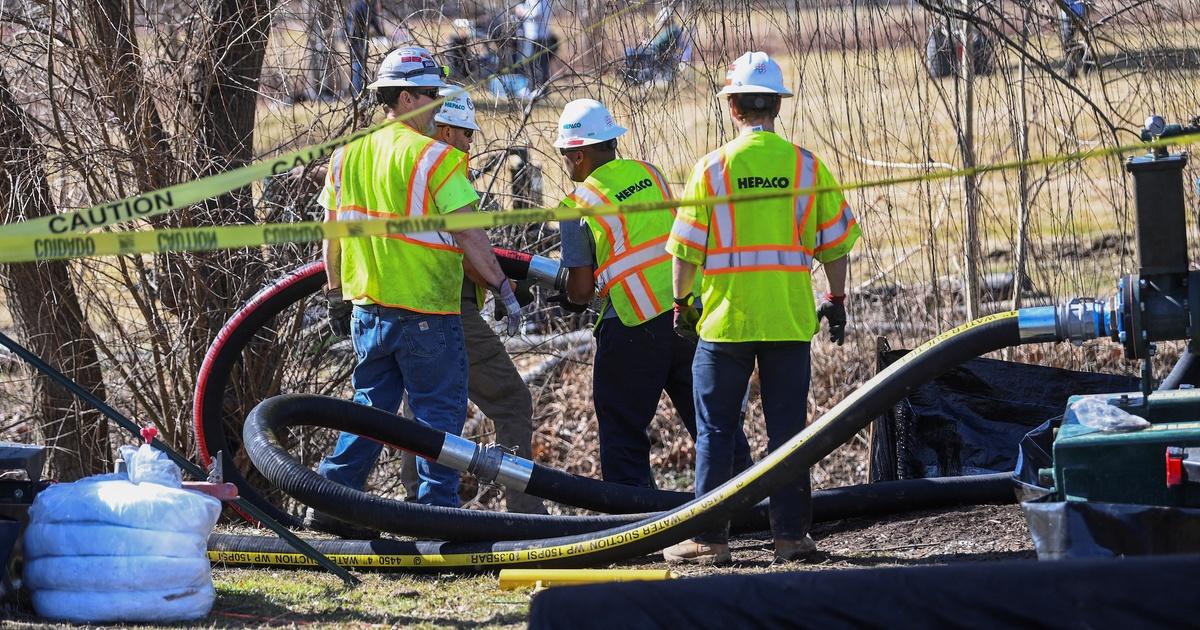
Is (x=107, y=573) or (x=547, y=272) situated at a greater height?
(x=547, y=272)

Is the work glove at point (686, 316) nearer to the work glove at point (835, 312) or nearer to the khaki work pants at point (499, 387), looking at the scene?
the work glove at point (835, 312)

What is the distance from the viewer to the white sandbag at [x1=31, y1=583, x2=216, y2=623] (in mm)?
3951

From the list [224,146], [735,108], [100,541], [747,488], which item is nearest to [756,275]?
[735,108]

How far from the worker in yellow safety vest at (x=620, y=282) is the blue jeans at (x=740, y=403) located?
65cm

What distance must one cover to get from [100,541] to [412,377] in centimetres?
180

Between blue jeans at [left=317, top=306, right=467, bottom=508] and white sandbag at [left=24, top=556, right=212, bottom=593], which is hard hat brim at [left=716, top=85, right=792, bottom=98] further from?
white sandbag at [left=24, top=556, right=212, bottom=593]

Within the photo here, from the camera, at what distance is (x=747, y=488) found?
4457 millimetres

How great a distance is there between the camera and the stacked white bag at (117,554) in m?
3.96

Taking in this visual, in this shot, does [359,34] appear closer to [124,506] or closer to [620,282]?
[620,282]

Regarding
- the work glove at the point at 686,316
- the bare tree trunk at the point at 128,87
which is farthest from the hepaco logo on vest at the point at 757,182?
the bare tree trunk at the point at 128,87

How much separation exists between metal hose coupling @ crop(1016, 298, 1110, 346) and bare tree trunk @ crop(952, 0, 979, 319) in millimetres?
3159

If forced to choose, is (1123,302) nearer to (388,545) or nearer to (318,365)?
(388,545)

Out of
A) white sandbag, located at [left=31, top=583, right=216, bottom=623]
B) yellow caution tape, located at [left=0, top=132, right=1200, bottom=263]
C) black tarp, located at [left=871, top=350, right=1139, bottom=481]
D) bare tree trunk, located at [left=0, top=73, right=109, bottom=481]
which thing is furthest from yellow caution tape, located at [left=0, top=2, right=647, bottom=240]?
black tarp, located at [left=871, top=350, right=1139, bottom=481]

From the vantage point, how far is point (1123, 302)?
389cm
